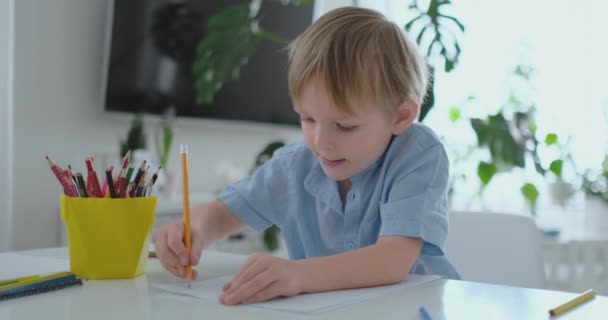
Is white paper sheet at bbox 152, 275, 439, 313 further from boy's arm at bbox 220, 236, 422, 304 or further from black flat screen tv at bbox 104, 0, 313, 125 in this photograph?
black flat screen tv at bbox 104, 0, 313, 125

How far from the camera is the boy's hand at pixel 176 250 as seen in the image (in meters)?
0.95

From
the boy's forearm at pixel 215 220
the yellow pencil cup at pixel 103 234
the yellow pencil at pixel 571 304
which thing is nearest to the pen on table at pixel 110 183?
the yellow pencil cup at pixel 103 234

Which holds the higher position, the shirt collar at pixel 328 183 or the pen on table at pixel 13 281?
the shirt collar at pixel 328 183

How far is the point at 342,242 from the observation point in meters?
1.13

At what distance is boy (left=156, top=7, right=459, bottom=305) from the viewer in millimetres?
903

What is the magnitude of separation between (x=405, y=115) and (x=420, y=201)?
0.50 feet

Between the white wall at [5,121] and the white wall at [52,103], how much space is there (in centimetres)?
2

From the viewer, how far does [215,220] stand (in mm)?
1159

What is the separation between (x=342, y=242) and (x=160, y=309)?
438 millimetres

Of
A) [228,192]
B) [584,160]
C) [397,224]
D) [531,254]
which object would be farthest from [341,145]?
[584,160]

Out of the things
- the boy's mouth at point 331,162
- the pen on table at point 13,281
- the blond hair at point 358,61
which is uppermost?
the blond hair at point 358,61

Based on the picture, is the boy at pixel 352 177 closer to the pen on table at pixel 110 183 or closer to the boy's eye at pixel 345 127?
the boy's eye at pixel 345 127

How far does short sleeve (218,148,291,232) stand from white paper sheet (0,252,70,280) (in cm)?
28

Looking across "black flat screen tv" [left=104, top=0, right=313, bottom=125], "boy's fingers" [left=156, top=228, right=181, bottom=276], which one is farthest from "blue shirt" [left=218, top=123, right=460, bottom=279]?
"black flat screen tv" [left=104, top=0, right=313, bottom=125]
